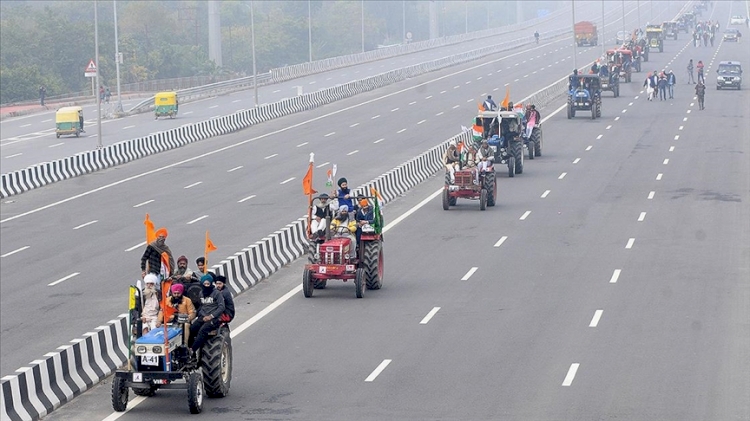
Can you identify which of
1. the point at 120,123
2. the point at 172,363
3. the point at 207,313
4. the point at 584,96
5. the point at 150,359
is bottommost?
the point at 172,363

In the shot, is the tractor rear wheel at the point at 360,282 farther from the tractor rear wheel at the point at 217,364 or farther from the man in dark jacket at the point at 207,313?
the man in dark jacket at the point at 207,313

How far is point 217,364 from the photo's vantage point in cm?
2044

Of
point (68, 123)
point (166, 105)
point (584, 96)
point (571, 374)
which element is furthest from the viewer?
point (166, 105)

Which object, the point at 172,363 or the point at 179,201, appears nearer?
the point at 172,363

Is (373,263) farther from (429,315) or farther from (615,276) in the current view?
(615,276)

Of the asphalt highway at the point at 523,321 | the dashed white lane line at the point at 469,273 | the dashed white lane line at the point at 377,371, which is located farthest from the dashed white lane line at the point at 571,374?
the dashed white lane line at the point at 469,273

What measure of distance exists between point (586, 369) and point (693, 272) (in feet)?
35.1

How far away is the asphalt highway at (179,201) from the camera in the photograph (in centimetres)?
3156

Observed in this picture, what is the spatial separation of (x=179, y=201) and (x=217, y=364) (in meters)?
27.7

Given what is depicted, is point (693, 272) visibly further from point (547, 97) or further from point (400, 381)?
point (547, 97)

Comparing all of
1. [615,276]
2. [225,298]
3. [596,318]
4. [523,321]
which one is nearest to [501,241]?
[615,276]

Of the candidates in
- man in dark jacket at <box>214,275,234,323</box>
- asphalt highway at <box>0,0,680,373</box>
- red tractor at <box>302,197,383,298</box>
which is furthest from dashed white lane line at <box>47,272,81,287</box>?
man in dark jacket at <box>214,275,234,323</box>

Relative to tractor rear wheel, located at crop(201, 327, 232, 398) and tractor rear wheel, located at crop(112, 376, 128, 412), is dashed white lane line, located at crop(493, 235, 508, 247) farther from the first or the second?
tractor rear wheel, located at crop(112, 376, 128, 412)

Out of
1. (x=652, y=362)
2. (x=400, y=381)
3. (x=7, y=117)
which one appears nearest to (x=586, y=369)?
(x=652, y=362)
